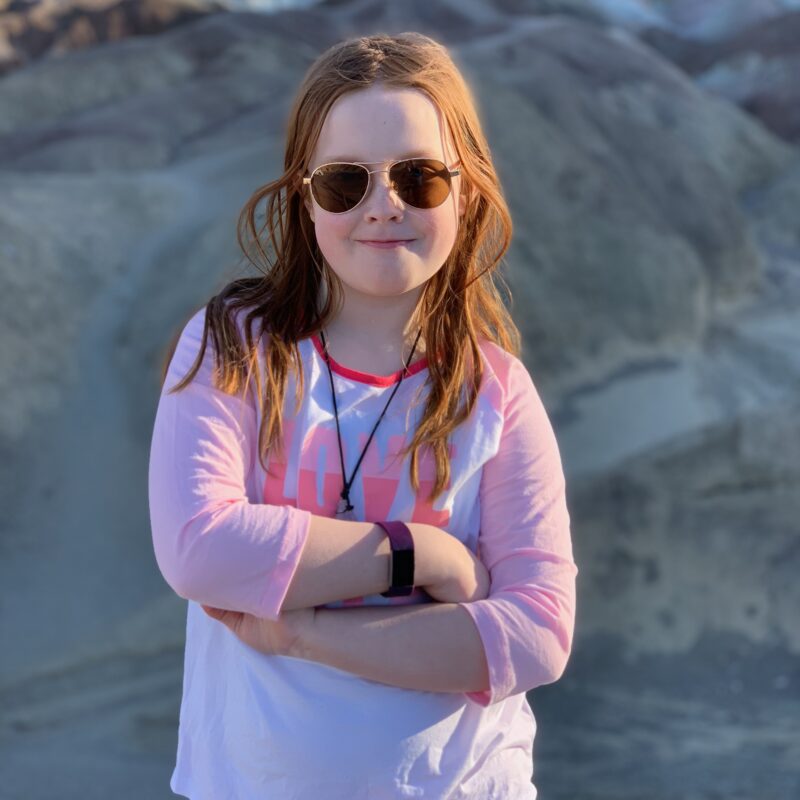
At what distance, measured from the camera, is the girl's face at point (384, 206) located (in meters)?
1.15

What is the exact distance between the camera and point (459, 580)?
116 cm

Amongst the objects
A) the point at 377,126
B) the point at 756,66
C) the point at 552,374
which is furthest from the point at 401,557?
the point at 756,66

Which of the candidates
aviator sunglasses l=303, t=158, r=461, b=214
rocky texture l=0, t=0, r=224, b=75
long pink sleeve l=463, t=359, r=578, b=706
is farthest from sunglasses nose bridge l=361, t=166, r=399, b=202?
rocky texture l=0, t=0, r=224, b=75

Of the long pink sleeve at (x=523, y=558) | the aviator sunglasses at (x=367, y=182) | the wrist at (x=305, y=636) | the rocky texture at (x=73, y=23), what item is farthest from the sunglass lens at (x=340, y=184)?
the rocky texture at (x=73, y=23)

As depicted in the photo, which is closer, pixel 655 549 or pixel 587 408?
pixel 655 549

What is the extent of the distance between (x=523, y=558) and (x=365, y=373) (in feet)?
0.86

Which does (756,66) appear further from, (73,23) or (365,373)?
(365,373)

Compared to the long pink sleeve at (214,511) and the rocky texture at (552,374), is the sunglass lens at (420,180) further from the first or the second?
the rocky texture at (552,374)

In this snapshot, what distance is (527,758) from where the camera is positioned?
3.99 ft

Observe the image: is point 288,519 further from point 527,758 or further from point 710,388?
point 710,388

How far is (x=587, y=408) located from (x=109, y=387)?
1.64 m

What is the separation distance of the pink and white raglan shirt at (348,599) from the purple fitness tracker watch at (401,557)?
0.05m

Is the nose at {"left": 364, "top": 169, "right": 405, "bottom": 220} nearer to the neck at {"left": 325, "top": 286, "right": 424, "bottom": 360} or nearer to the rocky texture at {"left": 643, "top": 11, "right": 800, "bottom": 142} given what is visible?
the neck at {"left": 325, "top": 286, "right": 424, "bottom": 360}

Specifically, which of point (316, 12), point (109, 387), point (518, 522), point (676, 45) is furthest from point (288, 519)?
point (676, 45)
